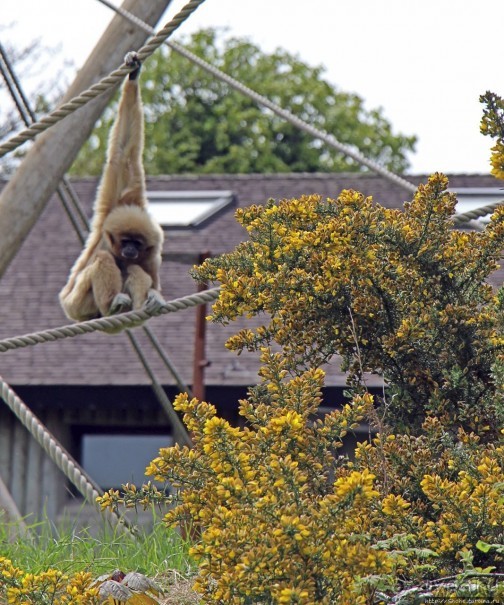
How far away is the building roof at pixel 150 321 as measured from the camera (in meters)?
14.2

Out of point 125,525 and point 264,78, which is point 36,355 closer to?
point 125,525

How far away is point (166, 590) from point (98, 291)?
15.2 feet

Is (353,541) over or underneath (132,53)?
underneath

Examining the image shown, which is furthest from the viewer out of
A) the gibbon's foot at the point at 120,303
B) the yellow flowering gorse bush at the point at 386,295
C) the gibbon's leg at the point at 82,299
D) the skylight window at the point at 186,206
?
the skylight window at the point at 186,206

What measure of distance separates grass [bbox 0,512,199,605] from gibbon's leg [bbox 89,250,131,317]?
364cm

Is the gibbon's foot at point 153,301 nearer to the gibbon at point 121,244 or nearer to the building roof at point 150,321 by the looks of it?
the gibbon at point 121,244

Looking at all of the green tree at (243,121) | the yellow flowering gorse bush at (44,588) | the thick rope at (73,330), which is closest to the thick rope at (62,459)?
the thick rope at (73,330)

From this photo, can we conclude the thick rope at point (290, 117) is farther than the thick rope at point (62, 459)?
Yes

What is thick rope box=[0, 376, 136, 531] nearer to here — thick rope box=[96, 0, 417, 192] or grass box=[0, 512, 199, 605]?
grass box=[0, 512, 199, 605]

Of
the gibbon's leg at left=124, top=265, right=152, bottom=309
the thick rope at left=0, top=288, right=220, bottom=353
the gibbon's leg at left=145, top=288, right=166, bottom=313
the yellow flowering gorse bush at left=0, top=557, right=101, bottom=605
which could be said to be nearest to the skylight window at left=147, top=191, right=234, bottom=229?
the gibbon's leg at left=124, top=265, right=152, bottom=309

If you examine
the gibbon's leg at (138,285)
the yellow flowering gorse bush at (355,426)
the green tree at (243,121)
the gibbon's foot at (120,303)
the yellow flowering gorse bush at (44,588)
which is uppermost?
the green tree at (243,121)

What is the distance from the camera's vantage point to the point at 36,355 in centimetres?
1502

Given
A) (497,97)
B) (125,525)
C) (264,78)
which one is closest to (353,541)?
(497,97)

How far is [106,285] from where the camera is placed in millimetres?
8750
